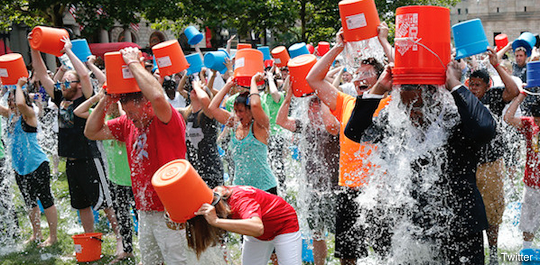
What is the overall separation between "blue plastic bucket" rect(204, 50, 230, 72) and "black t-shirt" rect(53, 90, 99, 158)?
1896mm

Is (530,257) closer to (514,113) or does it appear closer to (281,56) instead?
(514,113)

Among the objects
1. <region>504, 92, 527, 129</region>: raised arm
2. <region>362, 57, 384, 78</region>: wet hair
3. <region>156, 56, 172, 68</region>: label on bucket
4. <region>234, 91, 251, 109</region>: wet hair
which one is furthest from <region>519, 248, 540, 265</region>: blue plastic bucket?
<region>156, 56, 172, 68</region>: label on bucket

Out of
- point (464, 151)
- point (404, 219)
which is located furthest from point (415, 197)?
point (464, 151)

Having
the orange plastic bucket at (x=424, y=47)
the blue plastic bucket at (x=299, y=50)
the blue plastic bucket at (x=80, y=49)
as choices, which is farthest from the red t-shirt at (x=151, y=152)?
the blue plastic bucket at (x=299, y=50)

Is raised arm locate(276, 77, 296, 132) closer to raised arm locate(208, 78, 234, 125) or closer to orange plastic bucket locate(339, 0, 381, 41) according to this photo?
raised arm locate(208, 78, 234, 125)

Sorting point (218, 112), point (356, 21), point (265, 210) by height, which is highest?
point (356, 21)

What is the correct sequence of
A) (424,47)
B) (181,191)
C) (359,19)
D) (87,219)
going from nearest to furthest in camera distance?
(424,47) < (181,191) < (359,19) < (87,219)

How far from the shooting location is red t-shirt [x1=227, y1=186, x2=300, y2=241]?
3.38 metres

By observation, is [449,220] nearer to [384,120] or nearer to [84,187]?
[384,120]

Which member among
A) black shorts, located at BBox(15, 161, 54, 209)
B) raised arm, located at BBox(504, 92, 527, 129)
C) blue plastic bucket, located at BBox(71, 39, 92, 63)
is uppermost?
blue plastic bucket, located at BBox(71, 39, 92, 63)

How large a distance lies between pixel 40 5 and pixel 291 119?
49.3 feet

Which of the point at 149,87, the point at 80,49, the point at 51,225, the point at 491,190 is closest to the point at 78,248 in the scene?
the point at 51,225

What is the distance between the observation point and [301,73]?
4.53 m

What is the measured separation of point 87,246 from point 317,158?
2747 millimetres
